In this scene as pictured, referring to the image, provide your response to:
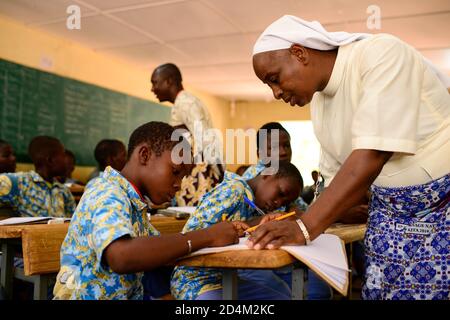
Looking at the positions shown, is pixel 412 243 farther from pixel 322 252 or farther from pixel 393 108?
pixel 393 108

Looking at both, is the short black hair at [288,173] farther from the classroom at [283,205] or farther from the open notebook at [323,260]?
the open notebook at [323,260]

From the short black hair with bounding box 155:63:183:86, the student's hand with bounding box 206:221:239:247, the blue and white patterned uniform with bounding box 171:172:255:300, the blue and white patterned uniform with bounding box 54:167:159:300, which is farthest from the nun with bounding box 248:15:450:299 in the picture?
the short black hair with bounding box 155:63:183:86

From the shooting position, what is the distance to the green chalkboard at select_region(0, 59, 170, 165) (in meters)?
4.85

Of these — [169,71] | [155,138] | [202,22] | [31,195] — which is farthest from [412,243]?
[202,22]

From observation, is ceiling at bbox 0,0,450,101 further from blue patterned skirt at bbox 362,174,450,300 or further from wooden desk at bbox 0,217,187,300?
blue patterned skirt at bbox 362,174,450,300

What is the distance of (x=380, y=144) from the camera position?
1.07 m

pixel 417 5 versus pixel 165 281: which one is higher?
pixel 417 5

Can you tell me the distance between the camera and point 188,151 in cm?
158

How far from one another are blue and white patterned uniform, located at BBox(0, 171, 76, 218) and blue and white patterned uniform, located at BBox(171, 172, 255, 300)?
1.53 m

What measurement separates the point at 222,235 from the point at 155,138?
1.25 feet

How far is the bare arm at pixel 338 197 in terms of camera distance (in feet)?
3.58
